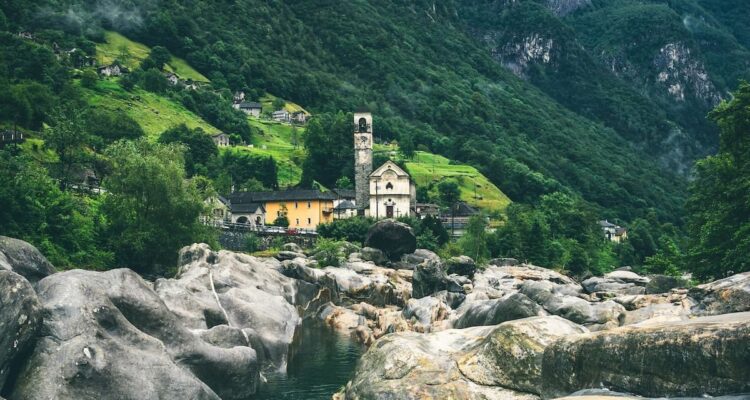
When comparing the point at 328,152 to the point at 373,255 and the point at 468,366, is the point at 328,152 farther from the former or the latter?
the point at 468,366

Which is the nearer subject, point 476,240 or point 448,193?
point 476,240

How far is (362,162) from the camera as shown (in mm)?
147375

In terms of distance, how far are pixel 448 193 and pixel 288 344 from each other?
5002 inches

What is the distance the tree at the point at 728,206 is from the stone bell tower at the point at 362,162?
288 feet

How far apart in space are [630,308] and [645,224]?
150031 millimetres

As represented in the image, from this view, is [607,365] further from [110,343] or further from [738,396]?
[110,343]

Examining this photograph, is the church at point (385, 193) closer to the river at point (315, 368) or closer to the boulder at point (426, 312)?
the boulder at point (426, 312)

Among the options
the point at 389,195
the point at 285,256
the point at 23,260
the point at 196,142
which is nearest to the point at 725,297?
the point at 23,260

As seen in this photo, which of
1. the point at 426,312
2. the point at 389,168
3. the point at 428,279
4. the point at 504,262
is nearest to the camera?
the point at 426,312

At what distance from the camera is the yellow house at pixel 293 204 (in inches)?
5463

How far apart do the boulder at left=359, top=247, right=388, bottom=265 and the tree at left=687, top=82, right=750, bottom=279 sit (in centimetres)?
4389

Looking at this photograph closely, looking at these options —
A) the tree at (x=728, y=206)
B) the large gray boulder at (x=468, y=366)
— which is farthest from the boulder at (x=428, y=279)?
the large gray boulder at (x=468, y=366)

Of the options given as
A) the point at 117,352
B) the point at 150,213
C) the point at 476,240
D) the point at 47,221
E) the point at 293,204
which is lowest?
the point at 117,352

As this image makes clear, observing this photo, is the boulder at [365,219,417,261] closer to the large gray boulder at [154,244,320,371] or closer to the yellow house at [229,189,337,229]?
the yellow house at [229,189,337,229]
